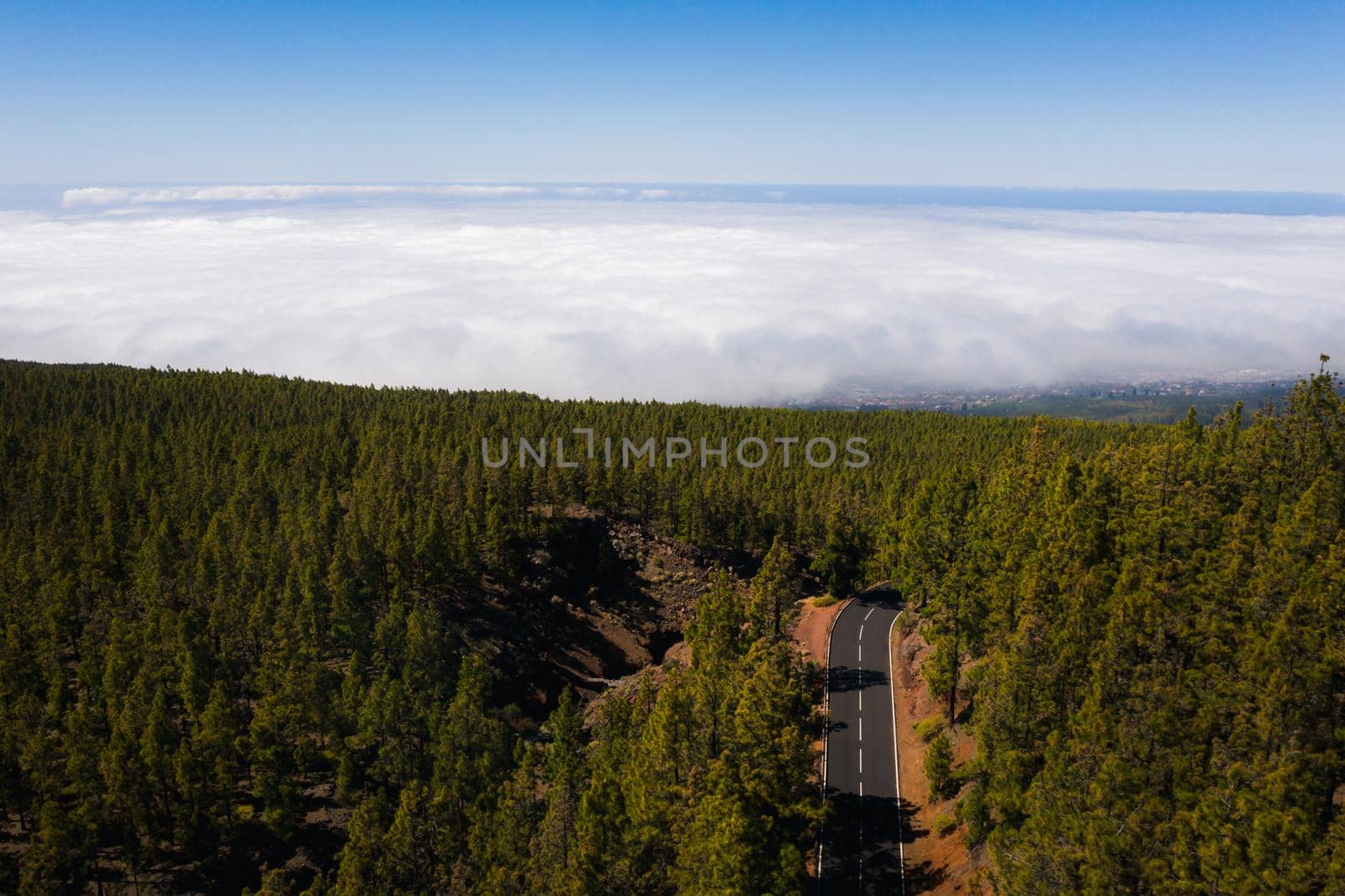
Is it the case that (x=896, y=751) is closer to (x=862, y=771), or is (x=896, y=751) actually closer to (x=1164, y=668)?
(x=862, y=771)

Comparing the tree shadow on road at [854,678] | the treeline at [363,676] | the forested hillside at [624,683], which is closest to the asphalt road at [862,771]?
the tree shadow on road at [854,678]

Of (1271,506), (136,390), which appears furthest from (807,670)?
(136,390)

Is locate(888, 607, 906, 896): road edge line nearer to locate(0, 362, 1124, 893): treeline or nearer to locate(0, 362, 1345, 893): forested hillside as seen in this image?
locate(0, 362, 1345, 893): forested hillside

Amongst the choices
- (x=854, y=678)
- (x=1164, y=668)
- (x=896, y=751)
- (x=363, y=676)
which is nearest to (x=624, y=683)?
(x=363, y=676)

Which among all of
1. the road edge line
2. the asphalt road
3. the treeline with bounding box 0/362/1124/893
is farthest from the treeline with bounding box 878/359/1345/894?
the treeline with bounding box 0/362/1124/893

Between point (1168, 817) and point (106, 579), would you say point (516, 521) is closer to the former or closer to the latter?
point (106, 579)

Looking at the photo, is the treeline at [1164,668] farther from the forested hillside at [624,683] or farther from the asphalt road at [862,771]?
the asphalt road at [862,771]
